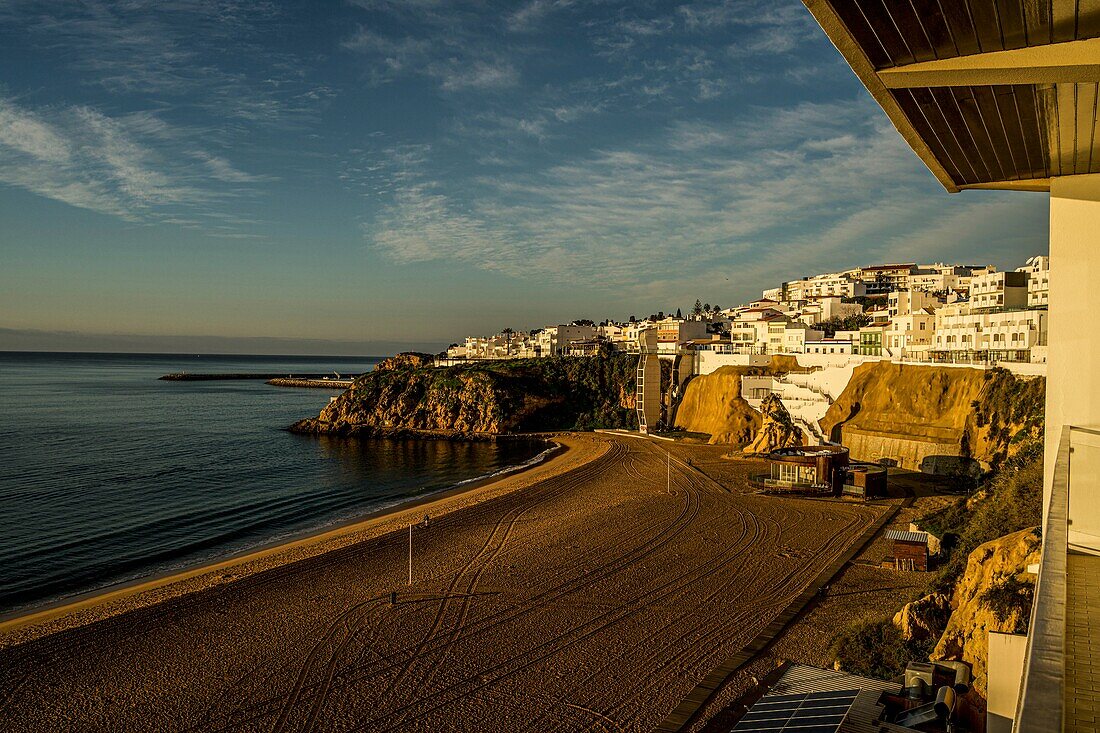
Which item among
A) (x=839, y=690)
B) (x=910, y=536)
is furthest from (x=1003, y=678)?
(x=910, y=536)

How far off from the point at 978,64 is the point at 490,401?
212ft

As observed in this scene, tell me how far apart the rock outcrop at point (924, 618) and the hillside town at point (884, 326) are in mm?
16604

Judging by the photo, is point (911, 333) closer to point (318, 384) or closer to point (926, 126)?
point (926, 126)

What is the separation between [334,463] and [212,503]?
14495mm

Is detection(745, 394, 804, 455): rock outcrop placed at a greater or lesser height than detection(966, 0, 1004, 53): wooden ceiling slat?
lesser

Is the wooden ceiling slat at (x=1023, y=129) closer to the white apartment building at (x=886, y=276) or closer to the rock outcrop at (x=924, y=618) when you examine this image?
the rock outcrop at (x=924, y=618)

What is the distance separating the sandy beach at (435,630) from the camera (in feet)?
43.2

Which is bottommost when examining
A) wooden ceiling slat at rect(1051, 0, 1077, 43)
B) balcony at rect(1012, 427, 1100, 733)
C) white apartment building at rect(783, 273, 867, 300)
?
balcony at rect(1012, 427, 1100, 733)

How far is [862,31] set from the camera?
4207 mm

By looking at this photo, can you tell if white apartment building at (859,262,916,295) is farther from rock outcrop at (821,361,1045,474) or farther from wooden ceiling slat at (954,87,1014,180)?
wooden ceiling slat at (954,87,1014,180)

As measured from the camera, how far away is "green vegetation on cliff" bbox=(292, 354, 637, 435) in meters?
67.4

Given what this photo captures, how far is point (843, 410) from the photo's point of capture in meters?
44.9

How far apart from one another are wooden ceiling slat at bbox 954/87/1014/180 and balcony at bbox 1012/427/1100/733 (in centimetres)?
264

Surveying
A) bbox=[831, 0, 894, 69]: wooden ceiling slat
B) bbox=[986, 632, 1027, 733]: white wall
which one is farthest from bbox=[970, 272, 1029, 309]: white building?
bbox=[831, 0, 894, 69]: wooden ceiling slat
